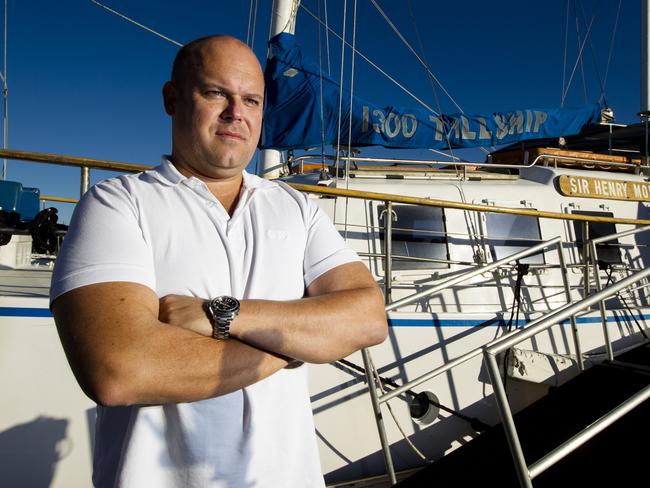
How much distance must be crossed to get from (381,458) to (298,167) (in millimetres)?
5221

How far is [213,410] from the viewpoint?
139 cm

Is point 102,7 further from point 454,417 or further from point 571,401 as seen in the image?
point 571,401

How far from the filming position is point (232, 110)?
1.61 meters

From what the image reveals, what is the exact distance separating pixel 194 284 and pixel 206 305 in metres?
0.09

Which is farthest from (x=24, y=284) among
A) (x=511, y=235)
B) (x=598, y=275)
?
(x=511, y=235)

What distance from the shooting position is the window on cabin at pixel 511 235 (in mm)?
5738

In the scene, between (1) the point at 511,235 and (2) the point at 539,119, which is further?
(2) the point at 539,119

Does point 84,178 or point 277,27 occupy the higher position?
point 277,27

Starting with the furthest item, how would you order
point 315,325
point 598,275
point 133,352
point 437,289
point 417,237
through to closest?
point 417,237 < point 598,275 < point 437,289 < point 315,325 < point 133,352

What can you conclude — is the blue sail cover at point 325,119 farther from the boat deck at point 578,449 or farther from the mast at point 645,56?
the mast at point 645,56

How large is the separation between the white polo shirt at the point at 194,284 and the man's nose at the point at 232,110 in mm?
246

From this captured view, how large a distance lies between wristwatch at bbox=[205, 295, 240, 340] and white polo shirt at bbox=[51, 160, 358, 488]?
0.07 meters

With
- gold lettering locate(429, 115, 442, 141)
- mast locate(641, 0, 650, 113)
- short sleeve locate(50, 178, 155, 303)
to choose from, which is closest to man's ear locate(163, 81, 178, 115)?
short sleeve locate(50, 178, 155, 303)

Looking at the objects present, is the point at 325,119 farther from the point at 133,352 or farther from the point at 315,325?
the point at 133,352
